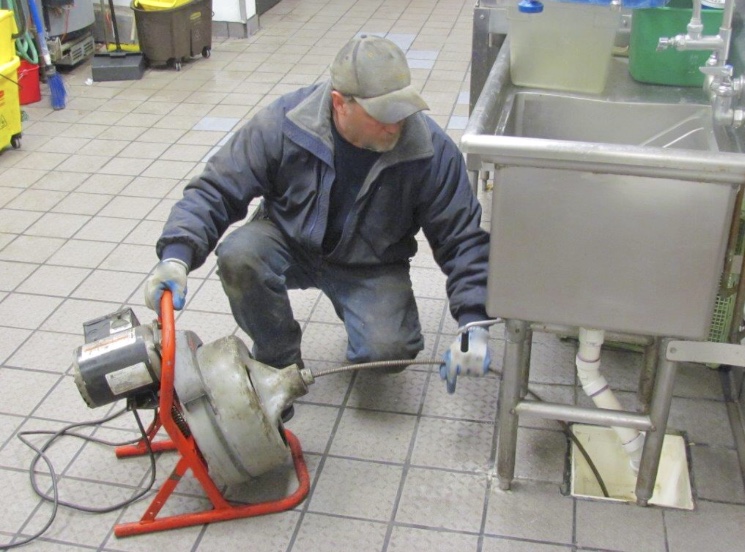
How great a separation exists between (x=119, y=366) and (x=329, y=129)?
69 centimetres

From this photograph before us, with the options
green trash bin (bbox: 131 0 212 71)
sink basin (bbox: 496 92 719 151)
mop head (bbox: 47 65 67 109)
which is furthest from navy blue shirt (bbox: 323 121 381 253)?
green trash bin (bbox: 131 0 212 71)

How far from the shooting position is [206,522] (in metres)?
1.73

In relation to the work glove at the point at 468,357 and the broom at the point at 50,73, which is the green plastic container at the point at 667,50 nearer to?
the work glove at the point at 468,357

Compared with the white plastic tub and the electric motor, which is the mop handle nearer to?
the white plastic tub

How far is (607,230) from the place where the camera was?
53.7 inches

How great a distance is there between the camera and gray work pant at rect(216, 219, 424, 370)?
1.89 m

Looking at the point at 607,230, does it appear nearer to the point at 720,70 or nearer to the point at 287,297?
the point at 720,70

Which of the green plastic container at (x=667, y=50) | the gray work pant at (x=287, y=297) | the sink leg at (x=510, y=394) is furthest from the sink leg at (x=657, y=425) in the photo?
the green plastic container at (x=667, y=50)

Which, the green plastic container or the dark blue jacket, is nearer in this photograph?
the dark blue jacket

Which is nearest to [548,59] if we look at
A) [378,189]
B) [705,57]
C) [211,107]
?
[705,57]

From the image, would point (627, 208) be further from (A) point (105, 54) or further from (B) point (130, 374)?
(A) point (105, 54)

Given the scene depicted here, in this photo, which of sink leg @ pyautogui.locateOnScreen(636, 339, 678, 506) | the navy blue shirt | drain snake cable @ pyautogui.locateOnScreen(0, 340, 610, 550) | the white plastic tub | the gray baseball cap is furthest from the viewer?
the white plastic tub

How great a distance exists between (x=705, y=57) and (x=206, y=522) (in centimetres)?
162

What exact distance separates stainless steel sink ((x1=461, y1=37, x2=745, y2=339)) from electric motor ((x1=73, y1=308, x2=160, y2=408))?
66 cm
